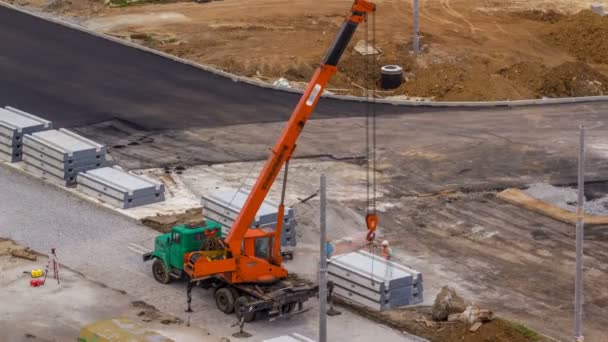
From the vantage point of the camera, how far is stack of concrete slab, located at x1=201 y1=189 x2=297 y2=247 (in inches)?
1764

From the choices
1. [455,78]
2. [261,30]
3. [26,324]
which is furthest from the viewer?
[261,30]

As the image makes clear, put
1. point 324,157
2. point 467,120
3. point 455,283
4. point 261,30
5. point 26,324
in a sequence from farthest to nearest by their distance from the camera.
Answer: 1. point 261,30
2. point 467,120
3. point 324,157
4. point 455,283
5. point 26,324

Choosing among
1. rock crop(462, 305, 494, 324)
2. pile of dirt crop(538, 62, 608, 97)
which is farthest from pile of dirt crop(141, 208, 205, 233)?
pile of dirt crop(538, 62, 608, 97)

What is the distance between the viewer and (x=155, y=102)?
60.3m

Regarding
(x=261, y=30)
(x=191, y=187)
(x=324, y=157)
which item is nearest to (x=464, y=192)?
(x=324, y=157)

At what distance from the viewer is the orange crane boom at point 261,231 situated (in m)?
38.3

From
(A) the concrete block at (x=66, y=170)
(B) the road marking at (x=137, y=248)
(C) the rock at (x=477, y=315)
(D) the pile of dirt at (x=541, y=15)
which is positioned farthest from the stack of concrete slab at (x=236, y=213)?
(D) the pile of dirt at (x=541, y=15)

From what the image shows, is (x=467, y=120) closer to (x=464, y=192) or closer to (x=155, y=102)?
(x=464, y=192)

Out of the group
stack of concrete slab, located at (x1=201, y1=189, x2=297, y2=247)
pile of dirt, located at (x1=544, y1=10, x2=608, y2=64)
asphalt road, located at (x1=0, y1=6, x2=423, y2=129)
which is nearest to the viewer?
stack of concrete slab, located at (x1=201, y1=189, x2=297, y2=247)

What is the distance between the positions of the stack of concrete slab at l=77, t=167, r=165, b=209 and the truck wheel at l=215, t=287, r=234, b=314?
9620mm

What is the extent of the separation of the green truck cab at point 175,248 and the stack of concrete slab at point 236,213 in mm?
2619

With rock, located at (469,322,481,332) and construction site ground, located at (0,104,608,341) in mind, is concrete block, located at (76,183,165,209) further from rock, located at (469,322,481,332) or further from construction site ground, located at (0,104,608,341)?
rock, located at (469,322,481,332)

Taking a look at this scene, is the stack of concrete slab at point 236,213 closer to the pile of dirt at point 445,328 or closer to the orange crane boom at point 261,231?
the orange crane boom at point 261,231

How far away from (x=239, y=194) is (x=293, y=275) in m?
5.02
